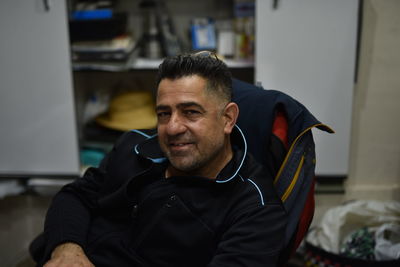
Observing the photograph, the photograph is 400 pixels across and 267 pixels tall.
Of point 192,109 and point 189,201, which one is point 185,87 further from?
point 189,201

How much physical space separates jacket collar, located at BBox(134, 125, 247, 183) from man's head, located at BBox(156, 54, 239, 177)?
0.21 ft

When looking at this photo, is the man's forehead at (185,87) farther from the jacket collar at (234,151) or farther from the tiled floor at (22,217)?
the tiled floor at (22,217)

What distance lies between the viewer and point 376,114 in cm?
224

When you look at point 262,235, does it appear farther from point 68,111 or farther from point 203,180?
point 68,111

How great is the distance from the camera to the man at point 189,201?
1.15 m

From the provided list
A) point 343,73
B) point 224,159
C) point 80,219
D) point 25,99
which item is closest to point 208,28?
point 343,73

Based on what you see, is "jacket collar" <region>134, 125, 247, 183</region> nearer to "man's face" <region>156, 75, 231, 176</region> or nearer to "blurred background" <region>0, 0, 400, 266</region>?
"man's face" <region>156, 75, 231, 176</region>

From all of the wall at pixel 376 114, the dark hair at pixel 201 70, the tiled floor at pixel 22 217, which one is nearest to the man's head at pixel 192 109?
the dark hair at pixel 201 70

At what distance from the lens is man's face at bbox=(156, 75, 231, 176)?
1192 mm

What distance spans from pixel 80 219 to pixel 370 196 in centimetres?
171

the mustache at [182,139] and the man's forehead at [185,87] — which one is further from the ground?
the man's forehead at [185,87]

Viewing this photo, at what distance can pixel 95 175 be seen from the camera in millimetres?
1479

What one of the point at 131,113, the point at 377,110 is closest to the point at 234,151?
the point at 131,113

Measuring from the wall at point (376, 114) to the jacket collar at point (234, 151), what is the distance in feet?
3.75
